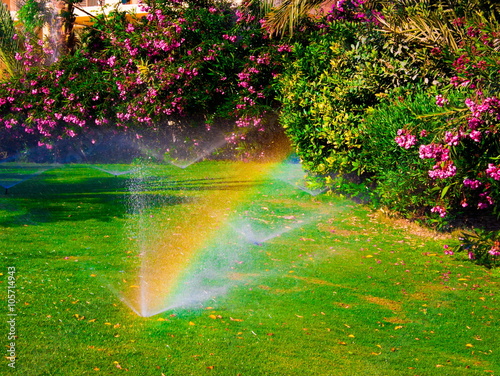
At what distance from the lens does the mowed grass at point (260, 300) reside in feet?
16.6

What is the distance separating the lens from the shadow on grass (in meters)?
10.5

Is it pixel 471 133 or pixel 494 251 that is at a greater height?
pixel 471 133

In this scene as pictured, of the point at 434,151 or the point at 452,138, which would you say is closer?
the point at 452,138

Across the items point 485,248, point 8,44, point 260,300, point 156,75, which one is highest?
point 8,44

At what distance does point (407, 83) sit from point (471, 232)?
262 centimetres

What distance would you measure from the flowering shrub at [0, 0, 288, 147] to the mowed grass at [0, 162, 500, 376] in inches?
197

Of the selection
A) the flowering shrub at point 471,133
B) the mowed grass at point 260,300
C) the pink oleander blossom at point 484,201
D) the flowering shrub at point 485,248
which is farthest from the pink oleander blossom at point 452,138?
the mowed grass at point 260,300

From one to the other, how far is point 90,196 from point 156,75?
16.4ft

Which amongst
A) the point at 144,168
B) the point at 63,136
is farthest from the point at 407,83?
the point at 63,136

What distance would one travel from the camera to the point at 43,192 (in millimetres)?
12695

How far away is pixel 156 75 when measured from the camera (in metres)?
16.1

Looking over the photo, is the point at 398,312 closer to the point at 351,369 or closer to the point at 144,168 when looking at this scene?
the point at 351,369

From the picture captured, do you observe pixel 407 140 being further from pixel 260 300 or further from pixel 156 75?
pixel 156 75

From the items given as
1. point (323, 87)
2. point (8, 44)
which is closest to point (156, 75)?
point (323, 87)
